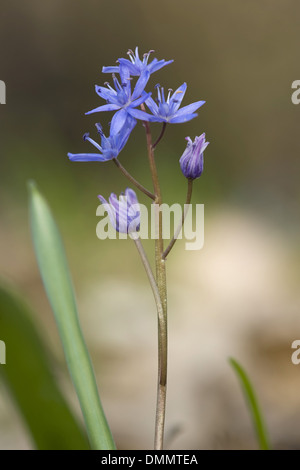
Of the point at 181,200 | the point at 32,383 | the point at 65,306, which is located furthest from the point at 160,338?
the point at 181,200

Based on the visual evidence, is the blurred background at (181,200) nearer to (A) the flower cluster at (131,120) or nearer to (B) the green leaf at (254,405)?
(B) the green leaf at (254,405)

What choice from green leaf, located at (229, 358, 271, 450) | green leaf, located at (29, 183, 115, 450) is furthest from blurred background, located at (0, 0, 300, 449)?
green leaf, located at (29, 183, 115, 450)

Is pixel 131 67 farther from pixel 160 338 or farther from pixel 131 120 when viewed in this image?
pixel 160 338

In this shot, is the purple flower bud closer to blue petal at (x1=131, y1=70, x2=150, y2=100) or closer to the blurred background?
blue petal at (x1=131, y1=70, x2=150, y2=100)

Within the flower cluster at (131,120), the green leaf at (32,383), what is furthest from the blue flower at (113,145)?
the green leaf at (32,383)
